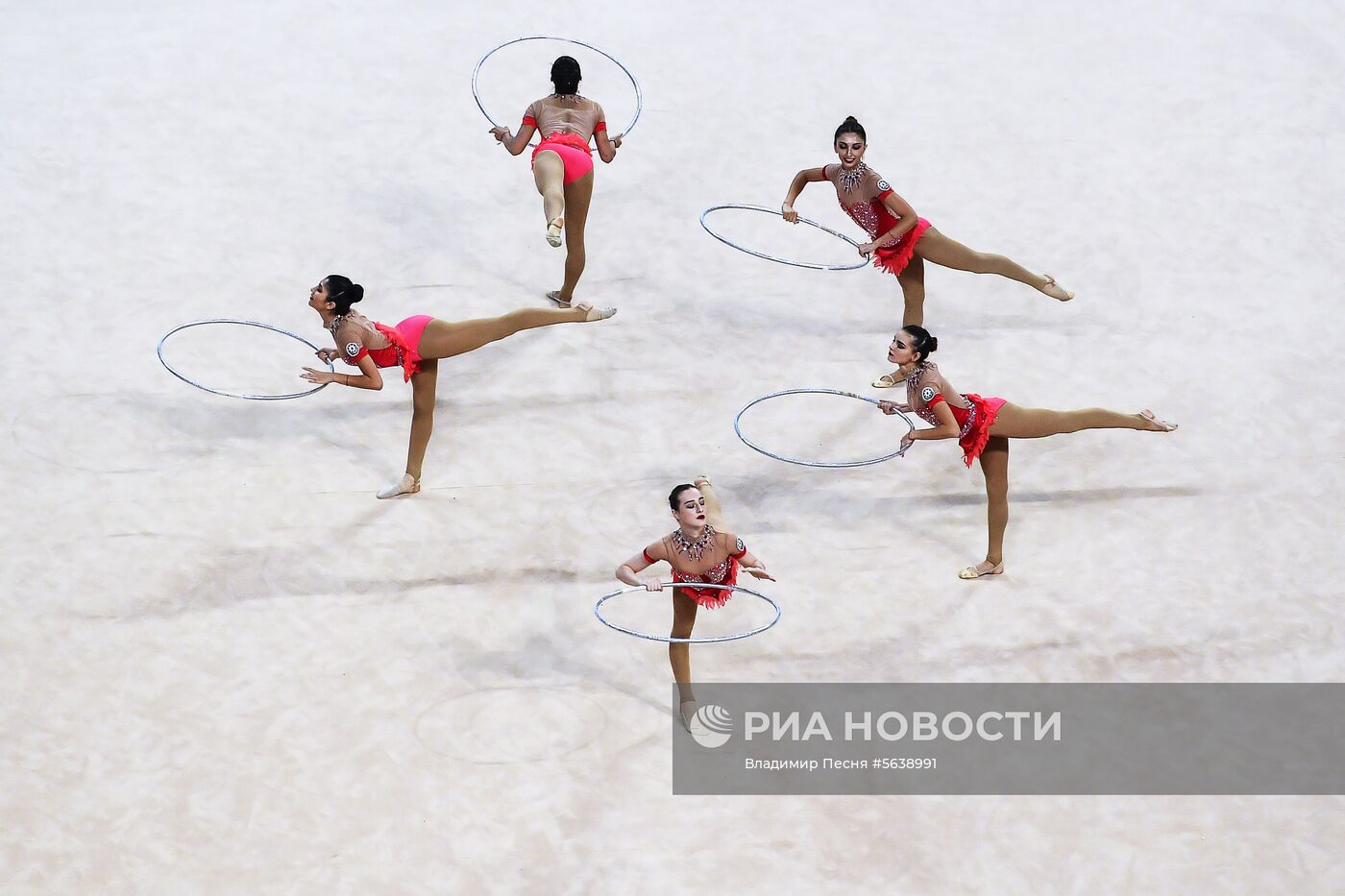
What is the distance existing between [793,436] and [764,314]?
4.25 feet

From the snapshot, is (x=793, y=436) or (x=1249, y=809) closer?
(x=1249, y=809)

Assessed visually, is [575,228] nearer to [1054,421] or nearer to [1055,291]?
[1055,291]

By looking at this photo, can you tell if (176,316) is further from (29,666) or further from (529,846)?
(529,846)

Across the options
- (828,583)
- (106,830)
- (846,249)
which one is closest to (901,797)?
(828,583)

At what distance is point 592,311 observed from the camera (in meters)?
8.96

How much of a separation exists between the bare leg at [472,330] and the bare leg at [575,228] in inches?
41.6

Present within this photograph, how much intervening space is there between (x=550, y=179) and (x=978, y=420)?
3004 mm

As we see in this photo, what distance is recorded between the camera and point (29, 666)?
6754 millimetres

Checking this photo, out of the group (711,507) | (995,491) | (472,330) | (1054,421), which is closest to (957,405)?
(995,491)

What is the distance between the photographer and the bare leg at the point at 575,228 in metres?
8.84

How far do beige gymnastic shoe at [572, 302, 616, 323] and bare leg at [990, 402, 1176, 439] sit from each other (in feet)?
8.31

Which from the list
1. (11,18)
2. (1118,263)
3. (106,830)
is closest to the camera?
(106,830)

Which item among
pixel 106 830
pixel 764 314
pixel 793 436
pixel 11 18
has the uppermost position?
A: pixel 11 18

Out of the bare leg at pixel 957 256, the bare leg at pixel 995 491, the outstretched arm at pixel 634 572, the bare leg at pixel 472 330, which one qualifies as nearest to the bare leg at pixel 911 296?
the bare leg at pixel 957 256
